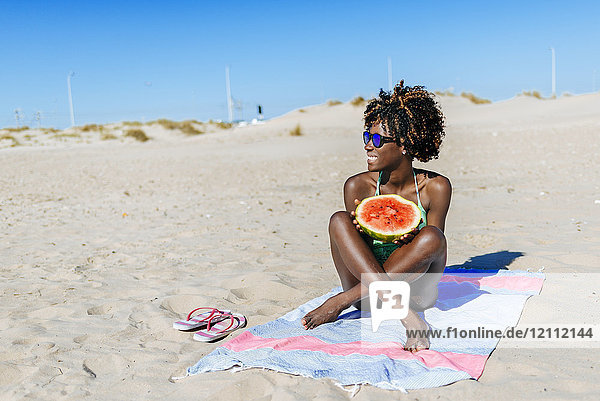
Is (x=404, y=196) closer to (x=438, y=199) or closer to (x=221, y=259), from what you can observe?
(x=438, y=199)

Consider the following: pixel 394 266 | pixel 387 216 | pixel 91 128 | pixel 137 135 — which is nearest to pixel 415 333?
pixel 394 266

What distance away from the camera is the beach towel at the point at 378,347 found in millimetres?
2773

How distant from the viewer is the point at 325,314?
340cm

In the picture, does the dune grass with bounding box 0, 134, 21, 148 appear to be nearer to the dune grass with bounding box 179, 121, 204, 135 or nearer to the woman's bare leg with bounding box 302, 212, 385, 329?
the dune grass with bounding box 179, 121, 204, 135

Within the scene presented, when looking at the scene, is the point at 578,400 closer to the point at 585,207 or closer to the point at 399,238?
the point at 399,238

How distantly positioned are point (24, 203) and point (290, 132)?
14.2 meters

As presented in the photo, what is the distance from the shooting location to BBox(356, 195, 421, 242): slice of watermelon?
3342 mm

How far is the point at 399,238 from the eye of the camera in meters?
3.35

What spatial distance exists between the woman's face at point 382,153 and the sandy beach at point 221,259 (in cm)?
124

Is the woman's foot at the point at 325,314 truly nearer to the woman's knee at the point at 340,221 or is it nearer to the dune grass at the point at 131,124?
the woman's knee at the point at 340,221

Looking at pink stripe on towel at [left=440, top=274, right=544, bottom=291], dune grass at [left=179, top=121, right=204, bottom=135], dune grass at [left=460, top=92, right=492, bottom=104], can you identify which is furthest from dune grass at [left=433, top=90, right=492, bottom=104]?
pink stripe on towel at [left=440, top=274, right=544, bottom=291]

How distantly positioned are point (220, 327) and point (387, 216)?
1271 mm

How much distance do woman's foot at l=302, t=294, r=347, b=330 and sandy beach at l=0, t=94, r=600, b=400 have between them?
48 cm

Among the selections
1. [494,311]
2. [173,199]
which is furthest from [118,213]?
[494,311]
